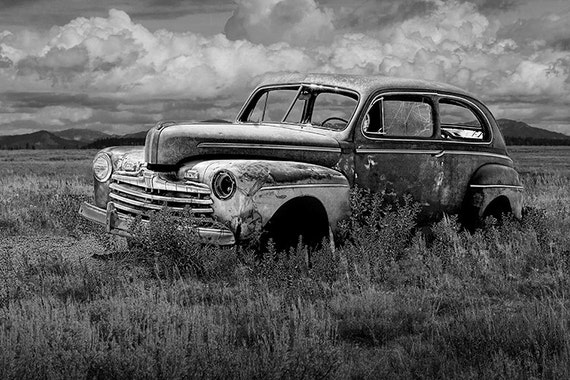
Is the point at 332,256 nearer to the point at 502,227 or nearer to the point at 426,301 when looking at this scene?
the point at 426,301

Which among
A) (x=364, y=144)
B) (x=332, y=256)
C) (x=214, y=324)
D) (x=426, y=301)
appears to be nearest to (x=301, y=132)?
(x=364, y=144)

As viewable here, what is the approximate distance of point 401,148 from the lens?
7758mm

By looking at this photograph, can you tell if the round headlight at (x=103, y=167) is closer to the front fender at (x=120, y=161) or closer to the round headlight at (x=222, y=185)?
the front fender at (x=120, y=161)

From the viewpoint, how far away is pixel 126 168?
7.47 m

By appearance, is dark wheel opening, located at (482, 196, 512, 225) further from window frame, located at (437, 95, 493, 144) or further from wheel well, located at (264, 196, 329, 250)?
wheel well, located at (264, 196, 329, 250)

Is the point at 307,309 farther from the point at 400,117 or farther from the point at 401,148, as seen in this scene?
the point at 400,117

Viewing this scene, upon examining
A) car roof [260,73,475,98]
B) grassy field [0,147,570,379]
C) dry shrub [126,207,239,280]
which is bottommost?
grassy field [0,147,570,379]

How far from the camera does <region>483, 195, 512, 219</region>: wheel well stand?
8641 mm

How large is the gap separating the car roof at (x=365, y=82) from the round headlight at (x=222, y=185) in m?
1.97

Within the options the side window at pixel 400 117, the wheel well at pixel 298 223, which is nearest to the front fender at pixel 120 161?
the wheel well at pixel 298 223

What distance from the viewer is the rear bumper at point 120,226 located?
20.5ft

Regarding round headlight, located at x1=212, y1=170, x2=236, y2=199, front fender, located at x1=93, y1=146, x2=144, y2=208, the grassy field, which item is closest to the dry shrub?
the grassy field

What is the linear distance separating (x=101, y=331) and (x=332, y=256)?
2.34 m

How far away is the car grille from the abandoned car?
13 mm
